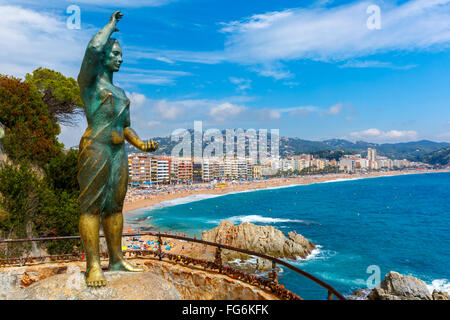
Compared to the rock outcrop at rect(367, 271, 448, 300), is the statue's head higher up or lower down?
higher up

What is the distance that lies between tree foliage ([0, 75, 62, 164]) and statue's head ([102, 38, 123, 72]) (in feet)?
42.2

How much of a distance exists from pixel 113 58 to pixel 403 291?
21972 mm

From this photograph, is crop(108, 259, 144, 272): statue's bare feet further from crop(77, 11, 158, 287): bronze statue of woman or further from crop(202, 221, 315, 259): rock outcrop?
crop(202, 221, 315, 259): rock outcrop

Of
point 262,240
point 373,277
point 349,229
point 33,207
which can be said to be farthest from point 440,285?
point 33,207

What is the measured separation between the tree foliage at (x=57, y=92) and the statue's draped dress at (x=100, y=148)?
17.1m

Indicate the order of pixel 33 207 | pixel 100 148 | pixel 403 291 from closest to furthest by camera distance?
pixel 100 148, pixel 33 207, pixel 403 291

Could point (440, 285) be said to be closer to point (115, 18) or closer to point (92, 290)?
point (92, 290)

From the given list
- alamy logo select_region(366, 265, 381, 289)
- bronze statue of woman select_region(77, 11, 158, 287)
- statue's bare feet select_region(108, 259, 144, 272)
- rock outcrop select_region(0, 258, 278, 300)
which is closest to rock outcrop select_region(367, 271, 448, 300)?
alamy logo select_region(366, 265, 381, 289)

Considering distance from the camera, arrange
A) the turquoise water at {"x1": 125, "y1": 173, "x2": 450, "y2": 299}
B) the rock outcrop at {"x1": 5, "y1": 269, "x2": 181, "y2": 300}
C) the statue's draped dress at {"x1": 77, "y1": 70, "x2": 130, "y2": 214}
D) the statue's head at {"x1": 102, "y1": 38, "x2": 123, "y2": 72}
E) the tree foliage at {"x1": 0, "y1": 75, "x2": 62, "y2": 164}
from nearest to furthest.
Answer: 1. the rock outcrop at {"x1": 5, "y1": 269, "x2": 181, "y2": 300}
2. the statue's draped dress at {"x1": 77, "y1": 70, "x2": 130, "y2": 214}
3. the statue's head at {"x1": 102, "y1": 38, "x2": 123, "y2": 72}
4. the tree foliage at {"x1": 0, "y1": 75, "x2": 62, "y2": 164}
5. the turquoise water at {"x1": 125, "y1": 173, "x2": 450, "y2": 299}

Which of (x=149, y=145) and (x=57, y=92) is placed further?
(x=57, y=92)

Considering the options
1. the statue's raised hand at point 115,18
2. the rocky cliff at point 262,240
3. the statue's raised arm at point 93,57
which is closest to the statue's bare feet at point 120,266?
the statue's raised arm at point 93,57

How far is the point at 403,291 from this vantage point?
64.5 feet

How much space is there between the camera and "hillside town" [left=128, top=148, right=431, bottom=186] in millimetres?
105250
